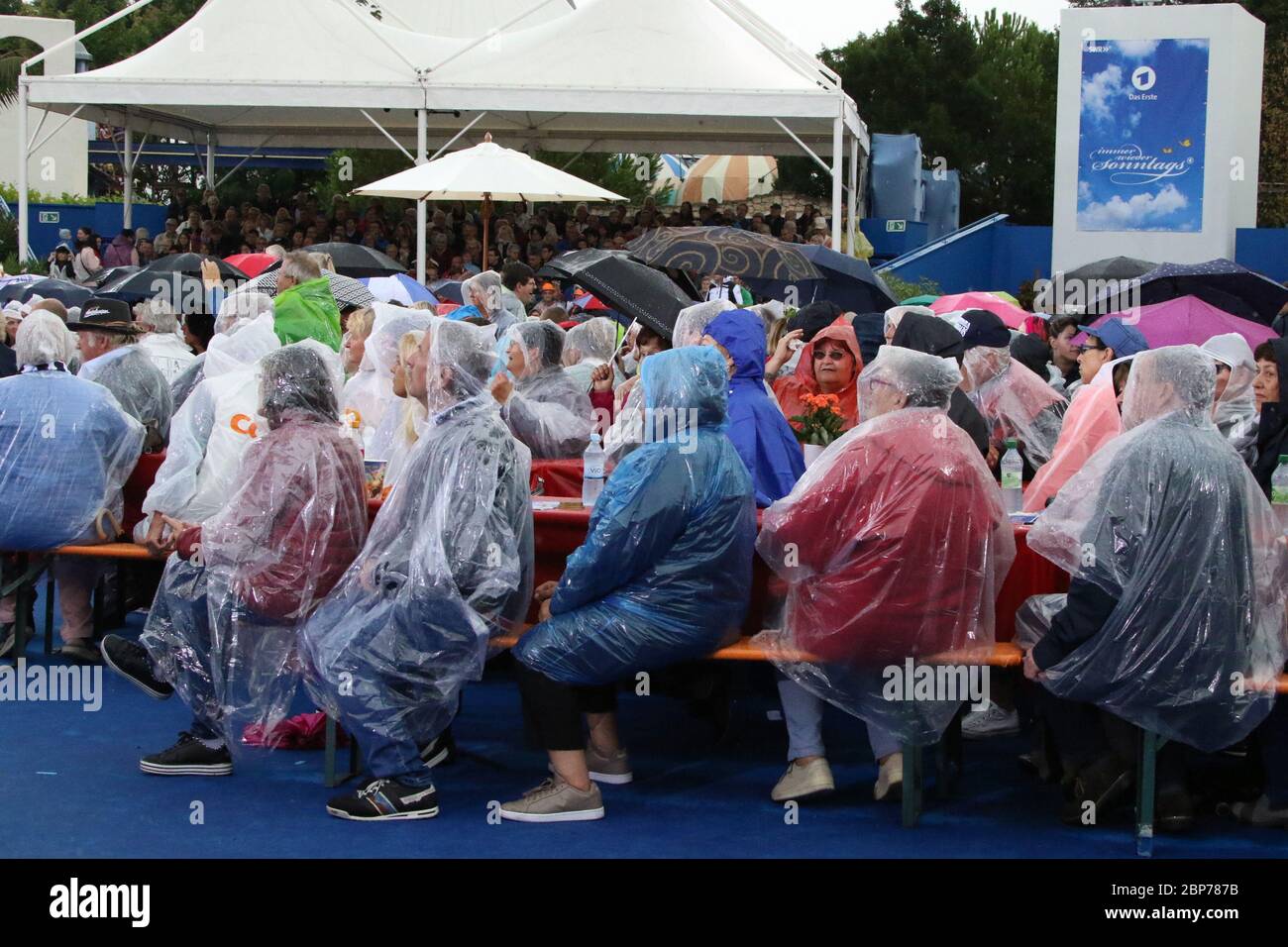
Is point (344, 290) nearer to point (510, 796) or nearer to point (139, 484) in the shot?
point (139, 484)

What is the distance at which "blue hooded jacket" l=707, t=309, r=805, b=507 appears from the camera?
6.29 m

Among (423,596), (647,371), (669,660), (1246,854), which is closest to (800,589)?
(669,660)

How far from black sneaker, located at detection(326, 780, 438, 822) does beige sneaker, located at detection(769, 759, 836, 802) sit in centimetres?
122

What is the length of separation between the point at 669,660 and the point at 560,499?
1.56 m

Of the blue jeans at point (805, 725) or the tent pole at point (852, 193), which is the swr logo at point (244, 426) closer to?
the blue jeans at point (805, 725)

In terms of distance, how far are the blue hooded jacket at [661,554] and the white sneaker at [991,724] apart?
67.5 inches

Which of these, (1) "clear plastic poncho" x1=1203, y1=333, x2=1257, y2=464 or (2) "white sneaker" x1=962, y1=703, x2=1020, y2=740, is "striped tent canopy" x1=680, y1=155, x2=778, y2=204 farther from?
(2) "white sneaker" x1=962, y1=703, x2=1020, y2=740

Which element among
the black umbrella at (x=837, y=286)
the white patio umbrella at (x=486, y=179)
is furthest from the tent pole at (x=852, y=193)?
the black umbrella at (x=837, y=286)

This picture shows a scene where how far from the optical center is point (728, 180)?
37469 millimetres

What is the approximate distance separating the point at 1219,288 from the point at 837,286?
2.78m

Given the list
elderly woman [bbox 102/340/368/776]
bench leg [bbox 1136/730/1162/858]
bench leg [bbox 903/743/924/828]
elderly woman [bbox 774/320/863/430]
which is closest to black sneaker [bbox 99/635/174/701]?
elderly woman [bbox 102/340/368/776]

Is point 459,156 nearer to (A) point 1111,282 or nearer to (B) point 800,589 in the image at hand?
(A) point 1111,282

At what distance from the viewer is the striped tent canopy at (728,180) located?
3706 centimetres

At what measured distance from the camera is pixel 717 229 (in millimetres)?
10258
